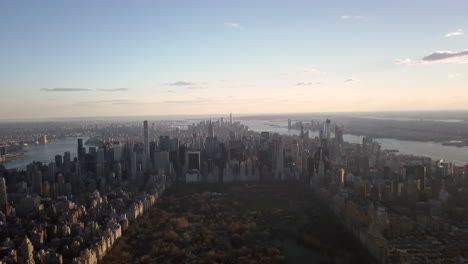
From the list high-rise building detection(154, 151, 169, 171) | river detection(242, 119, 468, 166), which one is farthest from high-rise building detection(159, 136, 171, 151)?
river detection(242, 119, 468, 166)

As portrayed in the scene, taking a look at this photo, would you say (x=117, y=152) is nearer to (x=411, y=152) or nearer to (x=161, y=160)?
(x=161, y=160)

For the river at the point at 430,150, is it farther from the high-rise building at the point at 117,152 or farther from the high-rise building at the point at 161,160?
the high-rise building at the point at 117,152

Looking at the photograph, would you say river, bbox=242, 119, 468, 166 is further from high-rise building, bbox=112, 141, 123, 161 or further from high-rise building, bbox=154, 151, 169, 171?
high-rise building, bbox=112, 141, 123, 161

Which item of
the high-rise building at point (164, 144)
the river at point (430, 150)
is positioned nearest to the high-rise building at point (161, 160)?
the high-rise building at point (164, 144)

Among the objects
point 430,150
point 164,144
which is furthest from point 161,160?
point 430,150

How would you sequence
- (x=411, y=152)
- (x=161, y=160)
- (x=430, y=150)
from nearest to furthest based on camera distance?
(x=161, y=160), (x=411, y=152), (x=430, y=150)

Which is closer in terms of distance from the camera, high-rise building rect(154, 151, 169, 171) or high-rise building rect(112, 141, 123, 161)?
high-rise building rect(154, 151, 169, 171)

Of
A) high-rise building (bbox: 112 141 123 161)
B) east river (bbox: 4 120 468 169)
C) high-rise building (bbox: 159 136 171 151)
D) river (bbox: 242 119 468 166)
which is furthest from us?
east river (bbox: 4 120 468 169)

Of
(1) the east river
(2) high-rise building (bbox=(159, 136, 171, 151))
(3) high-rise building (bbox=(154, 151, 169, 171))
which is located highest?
(2) high-rise building (bbox=(159, 136, 171, 151))

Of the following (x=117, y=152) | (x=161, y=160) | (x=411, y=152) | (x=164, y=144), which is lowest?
(x=411, y=152)

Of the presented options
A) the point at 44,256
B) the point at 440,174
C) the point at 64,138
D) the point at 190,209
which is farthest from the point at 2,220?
the point at 64,138

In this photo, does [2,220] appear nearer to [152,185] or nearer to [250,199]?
[152,185]
